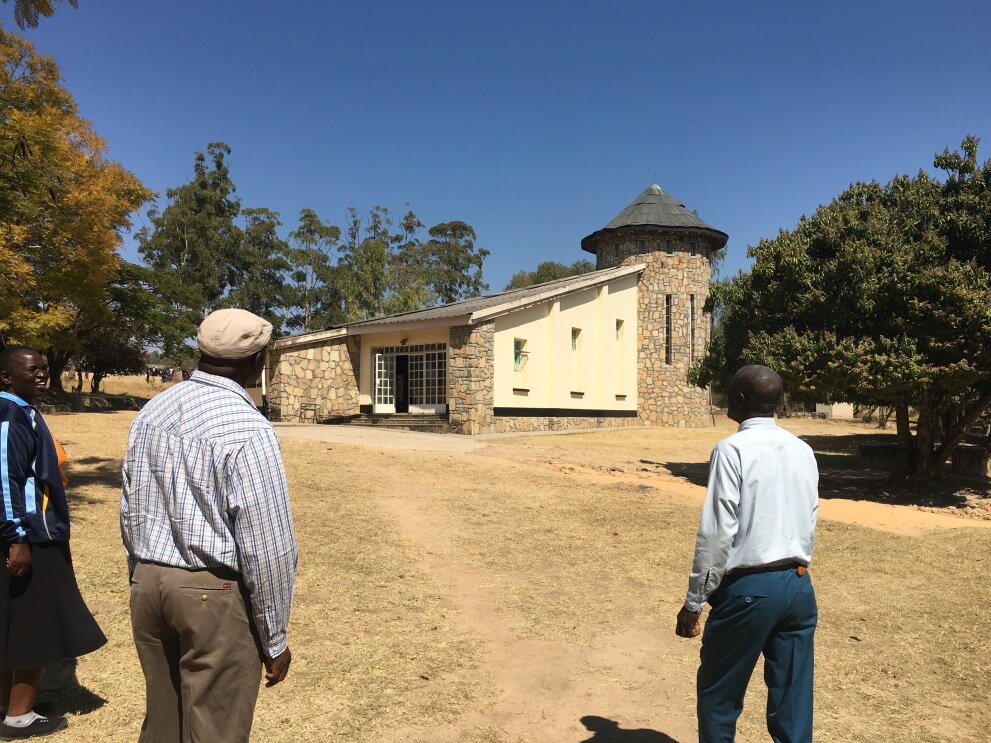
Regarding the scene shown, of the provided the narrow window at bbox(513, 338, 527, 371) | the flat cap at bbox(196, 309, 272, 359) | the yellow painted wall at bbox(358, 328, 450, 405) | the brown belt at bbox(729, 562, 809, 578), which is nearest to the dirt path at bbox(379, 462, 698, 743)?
the brown belt at bbox(729, 562, 809, 578)

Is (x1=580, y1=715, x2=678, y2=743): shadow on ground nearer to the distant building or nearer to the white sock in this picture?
the white sock

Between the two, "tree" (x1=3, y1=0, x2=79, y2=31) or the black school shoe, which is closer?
the black school shoe

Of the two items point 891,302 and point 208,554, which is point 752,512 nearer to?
point 208,554

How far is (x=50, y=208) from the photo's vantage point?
41.4 ft

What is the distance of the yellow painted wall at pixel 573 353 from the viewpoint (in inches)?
791

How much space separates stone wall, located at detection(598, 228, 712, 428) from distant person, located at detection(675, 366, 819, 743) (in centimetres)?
2393

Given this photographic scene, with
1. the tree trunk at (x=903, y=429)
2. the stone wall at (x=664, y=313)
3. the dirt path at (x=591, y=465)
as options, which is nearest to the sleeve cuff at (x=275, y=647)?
the dirt path at (x=591, y=465)

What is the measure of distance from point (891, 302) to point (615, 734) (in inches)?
401

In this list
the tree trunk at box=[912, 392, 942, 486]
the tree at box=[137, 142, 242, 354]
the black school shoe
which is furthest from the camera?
the tree at box=[137, 142, 242, 354]

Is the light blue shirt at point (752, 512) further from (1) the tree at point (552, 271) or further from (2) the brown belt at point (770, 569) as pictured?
(1) the tree at point (552, 271)

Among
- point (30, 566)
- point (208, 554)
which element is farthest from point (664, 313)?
point (208, 554)

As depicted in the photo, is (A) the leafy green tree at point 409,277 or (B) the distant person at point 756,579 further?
(A) the leafy green tree at point 409,277

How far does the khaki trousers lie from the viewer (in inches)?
86.4

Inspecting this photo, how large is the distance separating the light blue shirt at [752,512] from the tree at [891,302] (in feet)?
30.1
